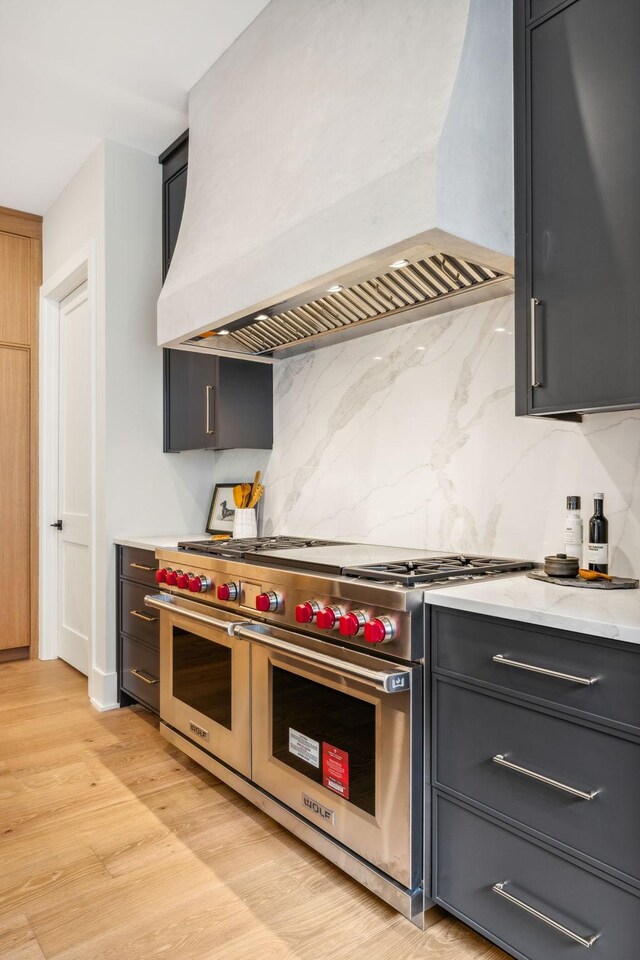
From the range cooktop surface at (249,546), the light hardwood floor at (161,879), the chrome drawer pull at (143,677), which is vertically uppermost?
the range cooktop surface at (249,546)

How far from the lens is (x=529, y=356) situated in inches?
67.5

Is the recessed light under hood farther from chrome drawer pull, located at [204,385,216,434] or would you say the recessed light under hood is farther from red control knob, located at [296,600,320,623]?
red control knob, located at [296,600,320,623]

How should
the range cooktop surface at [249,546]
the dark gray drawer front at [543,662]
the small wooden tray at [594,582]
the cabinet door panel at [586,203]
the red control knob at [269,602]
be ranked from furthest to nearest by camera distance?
the range cooktop surface at [249,546] → the red control knob at [269,602] → the small wooden tray at [594,582] → the cabinet door panel at [586,203] → the dark gray drawer front at [543,662]

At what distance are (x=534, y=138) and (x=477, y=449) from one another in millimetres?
941

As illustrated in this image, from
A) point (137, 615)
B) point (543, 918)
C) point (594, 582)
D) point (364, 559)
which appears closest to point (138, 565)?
point (137, 615)

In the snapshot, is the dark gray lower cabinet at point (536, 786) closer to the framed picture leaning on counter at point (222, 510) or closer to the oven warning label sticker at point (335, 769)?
the oven warning label sticker at point (335, 769)

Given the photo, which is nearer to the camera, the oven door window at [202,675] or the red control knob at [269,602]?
the red control knob at [269,602]

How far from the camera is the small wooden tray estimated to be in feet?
5.32

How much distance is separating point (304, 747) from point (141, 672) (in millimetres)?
1367

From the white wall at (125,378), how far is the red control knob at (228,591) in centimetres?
118

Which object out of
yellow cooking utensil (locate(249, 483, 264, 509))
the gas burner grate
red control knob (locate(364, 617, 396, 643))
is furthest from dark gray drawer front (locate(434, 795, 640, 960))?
yellow cooking utensil (locate(249, 483, 264, 509))

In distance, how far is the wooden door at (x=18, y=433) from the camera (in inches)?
159

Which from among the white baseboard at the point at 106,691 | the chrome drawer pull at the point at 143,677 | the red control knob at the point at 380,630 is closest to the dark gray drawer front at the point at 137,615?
the chrome drawer pull at the point at 143,677

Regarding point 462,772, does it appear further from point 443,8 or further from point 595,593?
point 443,8
